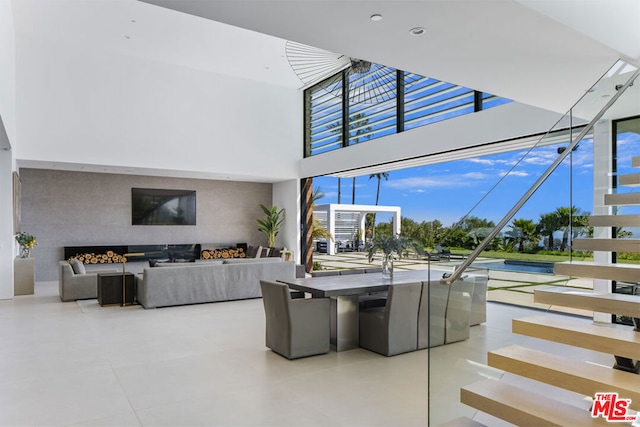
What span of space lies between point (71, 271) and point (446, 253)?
7024mm

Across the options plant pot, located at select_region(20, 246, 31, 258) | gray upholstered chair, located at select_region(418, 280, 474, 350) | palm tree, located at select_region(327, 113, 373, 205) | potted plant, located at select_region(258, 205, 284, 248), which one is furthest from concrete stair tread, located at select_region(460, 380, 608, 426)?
potted plant, located at select_region(258, 205, 284, 248)

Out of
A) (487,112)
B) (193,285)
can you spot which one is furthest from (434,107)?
(193,285)

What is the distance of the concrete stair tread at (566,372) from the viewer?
2504mm

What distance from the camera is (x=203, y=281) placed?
750cm

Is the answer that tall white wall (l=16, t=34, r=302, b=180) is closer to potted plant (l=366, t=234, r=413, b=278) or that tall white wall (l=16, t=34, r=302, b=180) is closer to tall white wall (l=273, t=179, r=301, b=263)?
tall white wall (l=273, t=179, r=301, b=263)

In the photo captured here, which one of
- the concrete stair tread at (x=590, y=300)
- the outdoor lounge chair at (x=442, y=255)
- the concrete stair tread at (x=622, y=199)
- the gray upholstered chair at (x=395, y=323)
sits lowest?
the gray upholstered chair at (x=395, y=323)

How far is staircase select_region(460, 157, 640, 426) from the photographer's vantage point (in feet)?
8.41

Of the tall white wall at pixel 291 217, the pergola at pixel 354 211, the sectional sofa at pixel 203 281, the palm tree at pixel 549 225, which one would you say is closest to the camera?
the palm tree at pixel 549 225

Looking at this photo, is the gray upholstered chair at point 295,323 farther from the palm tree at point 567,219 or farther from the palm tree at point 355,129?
the palm tree at point 355,129

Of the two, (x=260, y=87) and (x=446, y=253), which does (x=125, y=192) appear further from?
(x=446, y=253)

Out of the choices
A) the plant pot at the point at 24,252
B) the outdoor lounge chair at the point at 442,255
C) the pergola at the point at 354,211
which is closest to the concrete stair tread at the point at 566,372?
the outdoor lounge chair at the point at 442,255

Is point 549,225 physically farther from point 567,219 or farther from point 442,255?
point 442,255

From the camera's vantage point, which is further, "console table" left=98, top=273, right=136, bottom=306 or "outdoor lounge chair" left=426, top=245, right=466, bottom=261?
"console table" left=98, top=273, right=136, bottom=306

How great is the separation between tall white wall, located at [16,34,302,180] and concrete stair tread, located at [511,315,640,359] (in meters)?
8.96
